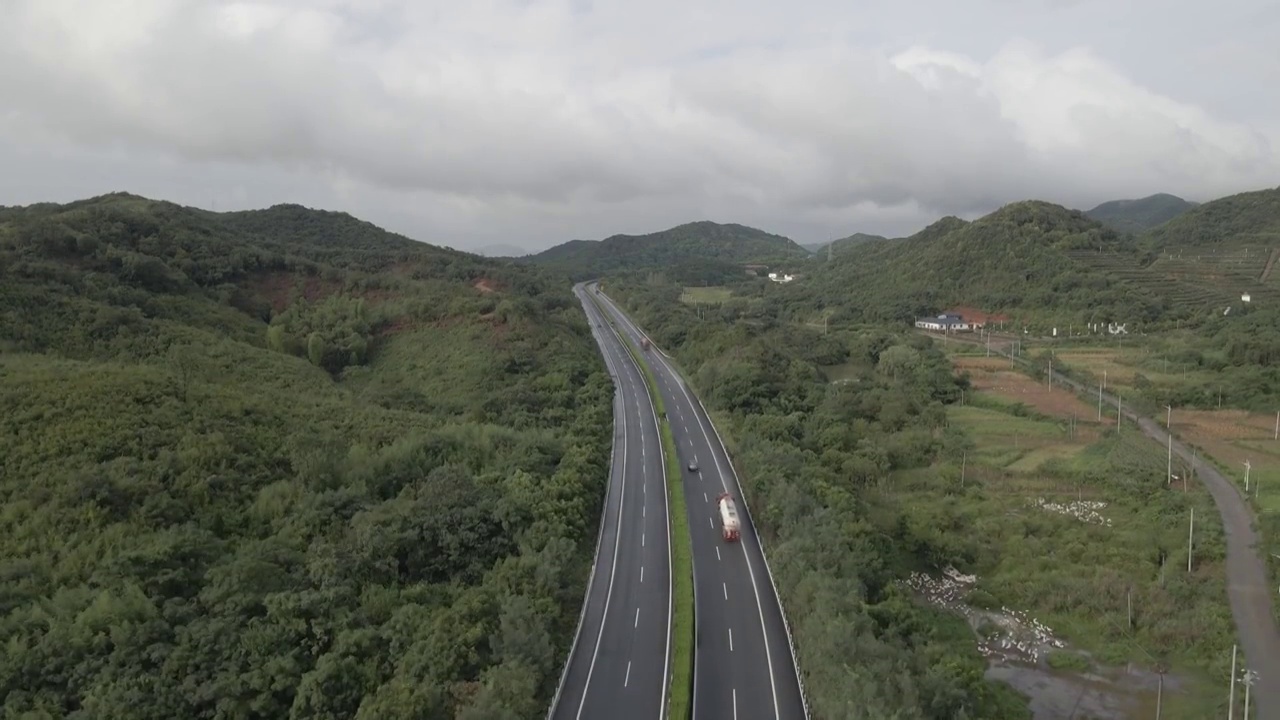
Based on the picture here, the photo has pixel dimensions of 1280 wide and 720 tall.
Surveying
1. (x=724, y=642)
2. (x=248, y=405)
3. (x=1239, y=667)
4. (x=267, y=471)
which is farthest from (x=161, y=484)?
(x=1239, y=667)

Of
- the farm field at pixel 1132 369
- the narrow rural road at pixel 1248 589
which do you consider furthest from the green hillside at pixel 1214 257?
the narrow rural road at pixel 1248 589

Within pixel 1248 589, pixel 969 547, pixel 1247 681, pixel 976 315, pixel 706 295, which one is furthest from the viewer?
pixel 706 295

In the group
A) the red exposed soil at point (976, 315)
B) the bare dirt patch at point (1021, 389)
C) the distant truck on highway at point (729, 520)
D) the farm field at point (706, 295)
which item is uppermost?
the farm field at point (706, 295)

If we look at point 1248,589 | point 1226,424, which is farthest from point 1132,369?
point 1248,589

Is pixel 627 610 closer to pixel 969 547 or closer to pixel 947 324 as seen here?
pixel 969 547

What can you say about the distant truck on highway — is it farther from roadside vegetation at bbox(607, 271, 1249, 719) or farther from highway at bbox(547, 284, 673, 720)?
highway at bbox(547, 284, 673, 720)

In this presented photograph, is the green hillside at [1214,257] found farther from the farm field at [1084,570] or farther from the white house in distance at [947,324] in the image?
the farm field at [1084,570]
